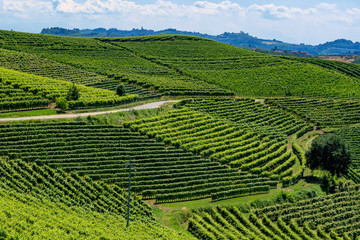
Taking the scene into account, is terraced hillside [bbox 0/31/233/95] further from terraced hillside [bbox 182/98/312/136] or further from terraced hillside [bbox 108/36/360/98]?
terraced hillside [bbox 182/98/312/136]

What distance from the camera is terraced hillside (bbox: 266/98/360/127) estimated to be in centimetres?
9462

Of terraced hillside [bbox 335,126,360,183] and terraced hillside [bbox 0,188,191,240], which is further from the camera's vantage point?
terraced hillside [bbox 335,126,360,183]

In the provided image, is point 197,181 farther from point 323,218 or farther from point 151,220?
point 323,218

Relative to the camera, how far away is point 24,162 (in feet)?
156

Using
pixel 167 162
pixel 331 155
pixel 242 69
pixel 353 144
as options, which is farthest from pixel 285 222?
pixel 242 69

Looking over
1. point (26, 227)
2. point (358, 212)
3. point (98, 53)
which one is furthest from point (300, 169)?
point (98, 53)

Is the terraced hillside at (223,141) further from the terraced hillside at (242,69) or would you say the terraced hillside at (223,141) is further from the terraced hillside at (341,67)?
the terraced hillside at (341,67)

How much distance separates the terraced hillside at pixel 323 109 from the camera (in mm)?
94625

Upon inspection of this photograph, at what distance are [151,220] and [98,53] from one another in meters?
108

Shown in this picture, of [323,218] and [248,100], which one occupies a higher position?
[248,100]

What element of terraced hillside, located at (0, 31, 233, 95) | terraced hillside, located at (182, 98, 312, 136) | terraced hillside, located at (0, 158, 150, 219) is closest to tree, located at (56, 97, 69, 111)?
terraced hillside, located at (0, 158, 150, 219)

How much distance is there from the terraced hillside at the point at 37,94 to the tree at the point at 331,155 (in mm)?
41154

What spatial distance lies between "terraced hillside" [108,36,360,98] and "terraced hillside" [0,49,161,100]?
32452mm

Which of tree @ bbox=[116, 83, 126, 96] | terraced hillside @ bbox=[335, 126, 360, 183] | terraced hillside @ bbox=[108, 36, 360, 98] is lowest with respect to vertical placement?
terraced hillside @ bbox=[335, 126, 360, 183]
